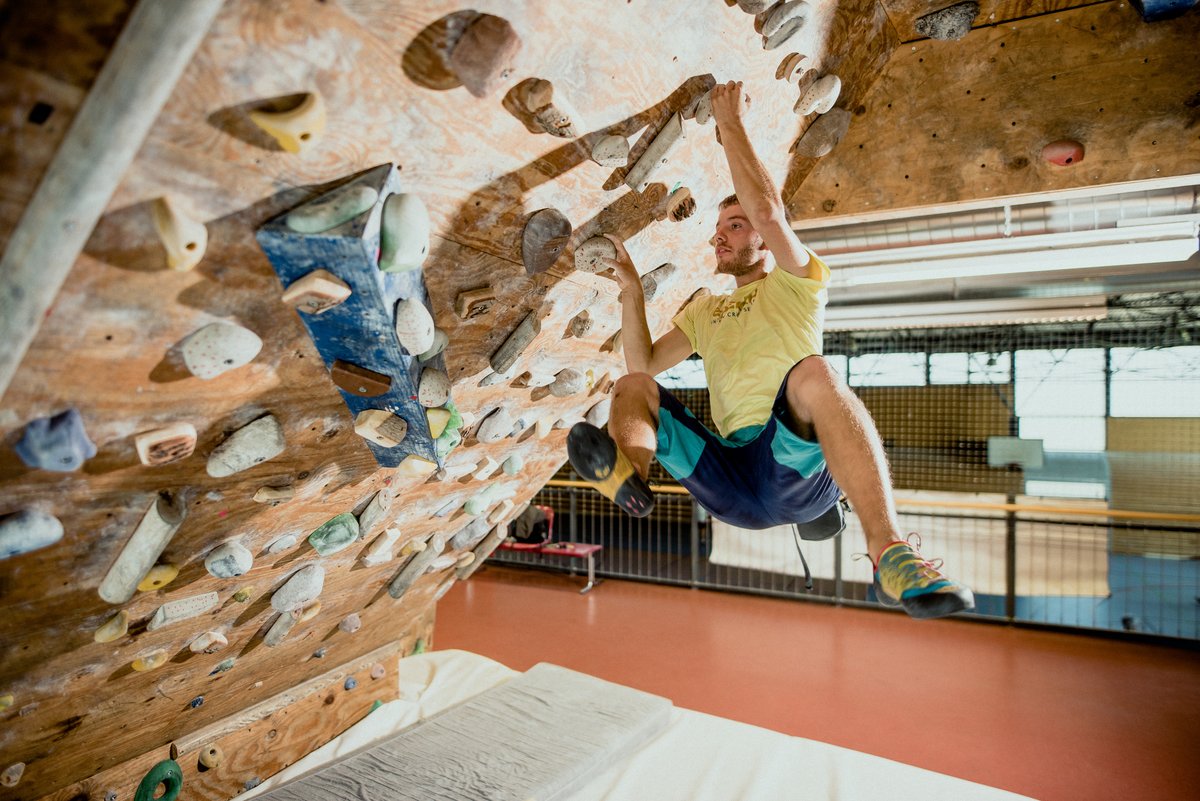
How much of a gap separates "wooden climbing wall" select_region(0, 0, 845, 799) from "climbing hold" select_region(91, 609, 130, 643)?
44 millimetres

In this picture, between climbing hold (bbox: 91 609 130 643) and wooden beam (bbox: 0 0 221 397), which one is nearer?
wooden beam (bbox: 0 0 221 397)

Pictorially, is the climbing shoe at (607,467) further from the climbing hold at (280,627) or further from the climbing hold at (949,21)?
the climbing hold at (949,21)

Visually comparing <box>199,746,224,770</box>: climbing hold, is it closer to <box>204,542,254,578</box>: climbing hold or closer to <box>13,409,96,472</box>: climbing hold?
<box>204,542,254,578</box>: climbing hold

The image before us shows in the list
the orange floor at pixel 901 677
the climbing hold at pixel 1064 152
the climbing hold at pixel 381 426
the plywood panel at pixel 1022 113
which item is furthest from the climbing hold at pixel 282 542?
the climbing hold at pixel 1064 152

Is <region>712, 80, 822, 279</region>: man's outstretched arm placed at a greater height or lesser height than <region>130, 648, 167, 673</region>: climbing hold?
greater

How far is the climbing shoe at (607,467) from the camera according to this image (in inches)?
59.8

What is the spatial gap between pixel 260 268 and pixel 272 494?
62cm

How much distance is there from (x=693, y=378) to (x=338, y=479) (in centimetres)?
707

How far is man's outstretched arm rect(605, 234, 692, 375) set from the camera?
1.61 metres

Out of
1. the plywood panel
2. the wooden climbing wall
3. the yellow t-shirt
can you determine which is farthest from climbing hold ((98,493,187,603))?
the plywood panel

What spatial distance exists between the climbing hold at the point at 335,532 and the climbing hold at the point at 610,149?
110 cm

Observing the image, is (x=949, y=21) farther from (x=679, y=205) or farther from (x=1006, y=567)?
(x=1006, y=567)

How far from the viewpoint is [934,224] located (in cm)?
288

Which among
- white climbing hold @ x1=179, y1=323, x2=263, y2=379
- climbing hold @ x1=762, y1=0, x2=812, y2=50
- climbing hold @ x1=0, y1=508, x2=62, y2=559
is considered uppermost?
climbing hold @ x1=762, y1=0, x2=812, y2=50
